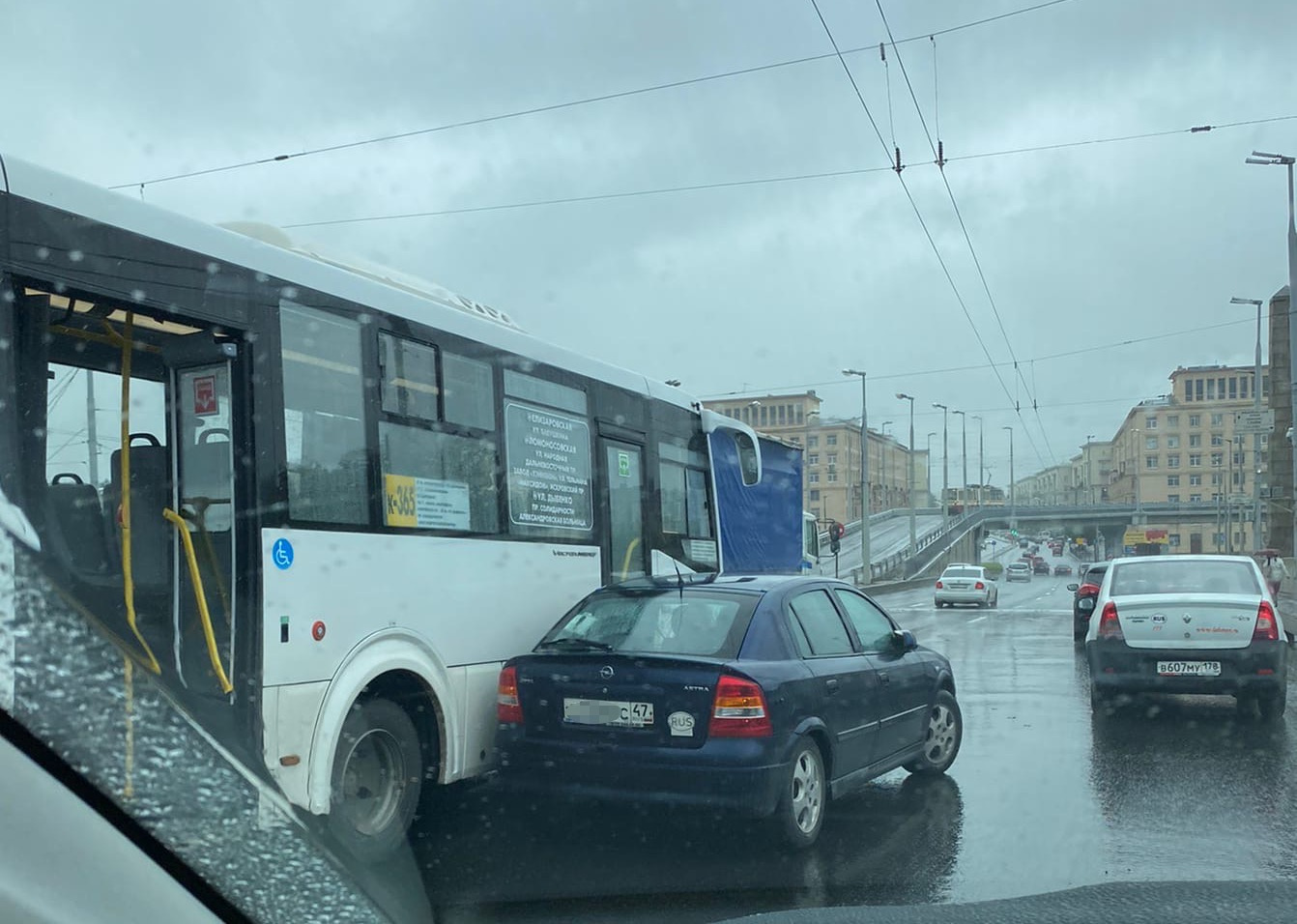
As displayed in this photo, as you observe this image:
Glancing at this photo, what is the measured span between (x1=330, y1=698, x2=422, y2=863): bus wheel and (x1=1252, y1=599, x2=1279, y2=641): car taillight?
298 inches

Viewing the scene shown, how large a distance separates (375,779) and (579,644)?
1.27m

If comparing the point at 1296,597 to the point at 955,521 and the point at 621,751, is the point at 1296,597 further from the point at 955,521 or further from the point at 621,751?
the point at 955,521

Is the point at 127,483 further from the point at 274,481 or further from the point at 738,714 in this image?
the point at 738,714

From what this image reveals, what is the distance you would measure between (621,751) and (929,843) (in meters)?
1.67

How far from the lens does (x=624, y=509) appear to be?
372 inches

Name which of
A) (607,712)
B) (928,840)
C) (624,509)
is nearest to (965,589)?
(624,509)

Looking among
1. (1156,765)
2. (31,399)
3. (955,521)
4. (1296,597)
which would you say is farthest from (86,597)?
(955,521)

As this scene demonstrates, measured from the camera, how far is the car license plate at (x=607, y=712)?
5.99 m

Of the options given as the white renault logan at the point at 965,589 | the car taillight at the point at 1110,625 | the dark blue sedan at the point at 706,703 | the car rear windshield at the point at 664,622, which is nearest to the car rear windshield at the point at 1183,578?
the car taillight at the point at 1110,625

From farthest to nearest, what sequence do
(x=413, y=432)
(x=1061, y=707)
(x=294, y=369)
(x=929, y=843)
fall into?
(x=1061, y=707), (x=413, y=432), (x=929, y=843), (x=294, y=369)

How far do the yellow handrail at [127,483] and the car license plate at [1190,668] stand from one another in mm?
8568

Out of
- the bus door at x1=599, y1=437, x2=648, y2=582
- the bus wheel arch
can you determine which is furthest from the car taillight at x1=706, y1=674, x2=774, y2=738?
the bus door at x1=599, y1=437, x2=648, y2=582

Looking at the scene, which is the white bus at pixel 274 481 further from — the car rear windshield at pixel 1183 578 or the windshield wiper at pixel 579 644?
the car rear windshield at pixel 1183 578

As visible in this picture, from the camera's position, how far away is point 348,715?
5832 millimetres
